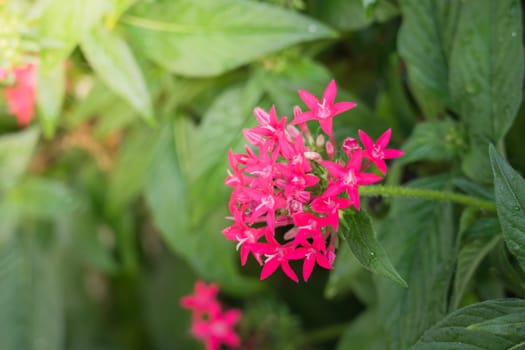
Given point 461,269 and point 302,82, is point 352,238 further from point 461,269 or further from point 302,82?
point 302,82

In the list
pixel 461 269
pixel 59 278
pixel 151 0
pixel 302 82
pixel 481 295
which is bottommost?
pixel 59 278

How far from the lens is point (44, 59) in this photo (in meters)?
0.99

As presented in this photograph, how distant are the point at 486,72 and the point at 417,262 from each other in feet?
0.81

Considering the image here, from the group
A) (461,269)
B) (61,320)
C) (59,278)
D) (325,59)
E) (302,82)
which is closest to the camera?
(461,269)

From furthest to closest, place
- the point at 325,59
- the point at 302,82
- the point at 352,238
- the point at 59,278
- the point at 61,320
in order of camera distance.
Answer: the point at 59,278 → the point at 61,320 → the point at 325,59 → the point at 302,82 → the point at 352,238

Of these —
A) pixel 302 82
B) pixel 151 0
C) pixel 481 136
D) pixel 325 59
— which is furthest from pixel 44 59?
pixel 481 136

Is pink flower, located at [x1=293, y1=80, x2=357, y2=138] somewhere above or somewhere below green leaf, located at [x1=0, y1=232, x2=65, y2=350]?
above

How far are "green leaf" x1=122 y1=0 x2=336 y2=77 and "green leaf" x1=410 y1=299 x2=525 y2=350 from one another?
42 centimetres

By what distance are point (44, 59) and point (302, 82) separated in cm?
38


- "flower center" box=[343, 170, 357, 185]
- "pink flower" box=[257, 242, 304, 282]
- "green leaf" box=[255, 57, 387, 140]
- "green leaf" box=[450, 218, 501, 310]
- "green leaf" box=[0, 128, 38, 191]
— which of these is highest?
"flower center" box=[343, 170, 357, 185]

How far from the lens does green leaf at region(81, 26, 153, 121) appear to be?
0.99 metres

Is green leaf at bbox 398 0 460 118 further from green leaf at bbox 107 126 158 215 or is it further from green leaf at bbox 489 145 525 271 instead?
green leaf at bbox 107 126 158 215

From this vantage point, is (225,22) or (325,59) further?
(325,59)

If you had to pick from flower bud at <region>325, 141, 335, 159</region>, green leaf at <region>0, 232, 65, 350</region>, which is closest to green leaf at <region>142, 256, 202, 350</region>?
green leaf at <region>0, 232, 65, 350</region>
